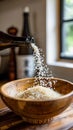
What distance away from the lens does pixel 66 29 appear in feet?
5.26

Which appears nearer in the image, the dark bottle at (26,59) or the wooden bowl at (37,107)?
the wooden bowl at (37,107)

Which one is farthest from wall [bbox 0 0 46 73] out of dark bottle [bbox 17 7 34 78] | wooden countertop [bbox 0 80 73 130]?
wooden countertop [bbox 0 80 73 130]

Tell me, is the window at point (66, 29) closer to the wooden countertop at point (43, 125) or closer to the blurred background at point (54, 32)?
the blurred background at point (54, 32)

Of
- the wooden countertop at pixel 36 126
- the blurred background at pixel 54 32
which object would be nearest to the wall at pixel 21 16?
the blurred background at pixel 54 32

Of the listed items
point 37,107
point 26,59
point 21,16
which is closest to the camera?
point 37,107

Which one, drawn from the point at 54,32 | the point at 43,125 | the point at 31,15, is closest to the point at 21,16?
the point at 31,15

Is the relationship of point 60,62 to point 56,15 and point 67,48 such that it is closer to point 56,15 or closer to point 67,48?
point 67,48

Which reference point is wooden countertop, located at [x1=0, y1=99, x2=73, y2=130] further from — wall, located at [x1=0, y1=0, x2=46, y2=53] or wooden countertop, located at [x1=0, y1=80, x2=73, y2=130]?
wall, located at [x1=0, y1=0, x2=46, y2=53]

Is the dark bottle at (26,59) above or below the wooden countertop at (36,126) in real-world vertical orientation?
above

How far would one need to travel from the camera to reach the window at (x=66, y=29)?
61.3 inches

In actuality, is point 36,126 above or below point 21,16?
below

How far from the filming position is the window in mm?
1558

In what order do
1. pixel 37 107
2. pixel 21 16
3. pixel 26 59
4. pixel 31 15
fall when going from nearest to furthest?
pixel 37 107, pixel 26 59, pixel 31 15, pixel 21 16

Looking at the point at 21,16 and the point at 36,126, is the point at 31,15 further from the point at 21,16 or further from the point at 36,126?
the point at 36,126
